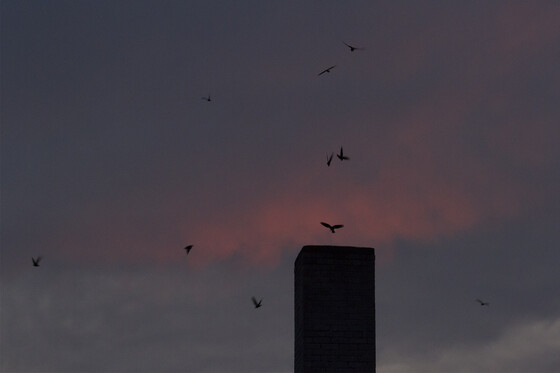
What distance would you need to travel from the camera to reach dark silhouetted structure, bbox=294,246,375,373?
4456 centimetres

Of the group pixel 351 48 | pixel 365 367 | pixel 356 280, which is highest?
pixel 351 48

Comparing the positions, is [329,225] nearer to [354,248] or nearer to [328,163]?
[354,248]

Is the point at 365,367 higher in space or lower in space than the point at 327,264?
lower

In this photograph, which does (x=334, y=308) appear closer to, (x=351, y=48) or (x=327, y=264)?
(x=327, y=264)

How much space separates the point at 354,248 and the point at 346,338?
3280 mm

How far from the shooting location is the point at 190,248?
40.4m

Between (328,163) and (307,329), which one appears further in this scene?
(307,329)

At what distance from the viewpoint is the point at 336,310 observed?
4522 centimetres

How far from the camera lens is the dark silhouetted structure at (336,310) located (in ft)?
146

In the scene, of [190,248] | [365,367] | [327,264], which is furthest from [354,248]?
[190,248]

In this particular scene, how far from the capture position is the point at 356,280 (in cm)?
4562

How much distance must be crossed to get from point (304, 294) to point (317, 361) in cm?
244

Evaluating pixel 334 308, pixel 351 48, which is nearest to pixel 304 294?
pixel 334 308

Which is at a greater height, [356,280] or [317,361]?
[356,280]
